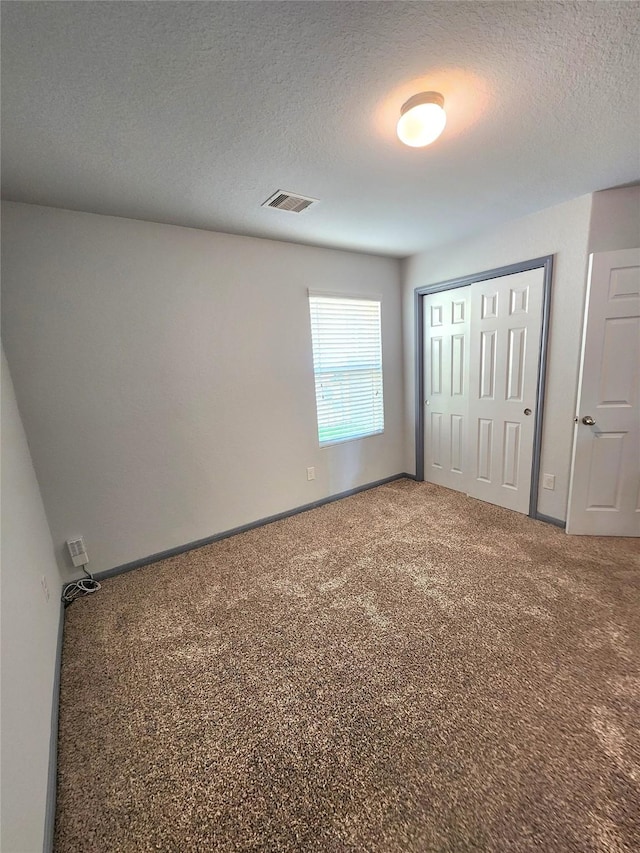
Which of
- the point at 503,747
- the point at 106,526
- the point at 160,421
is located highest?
the point at 160,421

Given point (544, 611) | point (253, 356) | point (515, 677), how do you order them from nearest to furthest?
point (515, 677), point (544, 611), point (253, 356)

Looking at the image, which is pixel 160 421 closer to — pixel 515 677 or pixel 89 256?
pixel 89 256

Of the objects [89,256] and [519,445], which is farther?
[519,445]

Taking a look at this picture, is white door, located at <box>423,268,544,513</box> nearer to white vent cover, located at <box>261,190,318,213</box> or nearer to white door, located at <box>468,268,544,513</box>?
white door, located at <box>468,268,544,513</box>

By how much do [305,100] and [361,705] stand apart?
8.32 feet

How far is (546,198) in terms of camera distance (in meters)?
2.25

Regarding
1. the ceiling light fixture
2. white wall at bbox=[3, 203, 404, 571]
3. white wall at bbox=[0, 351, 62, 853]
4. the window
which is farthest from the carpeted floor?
the ceiling light fixture

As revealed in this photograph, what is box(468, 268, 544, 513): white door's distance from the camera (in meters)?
2.68

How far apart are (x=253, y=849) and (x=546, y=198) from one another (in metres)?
3.65

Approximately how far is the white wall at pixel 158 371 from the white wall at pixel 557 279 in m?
1.18

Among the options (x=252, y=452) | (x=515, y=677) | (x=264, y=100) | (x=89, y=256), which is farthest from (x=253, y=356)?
(x=515, y=677)

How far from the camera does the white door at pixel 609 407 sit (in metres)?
2.21

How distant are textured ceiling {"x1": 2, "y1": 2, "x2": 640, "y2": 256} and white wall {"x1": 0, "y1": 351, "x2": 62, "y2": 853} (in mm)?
1345

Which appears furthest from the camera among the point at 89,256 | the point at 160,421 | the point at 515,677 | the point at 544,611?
the point at 160,421
